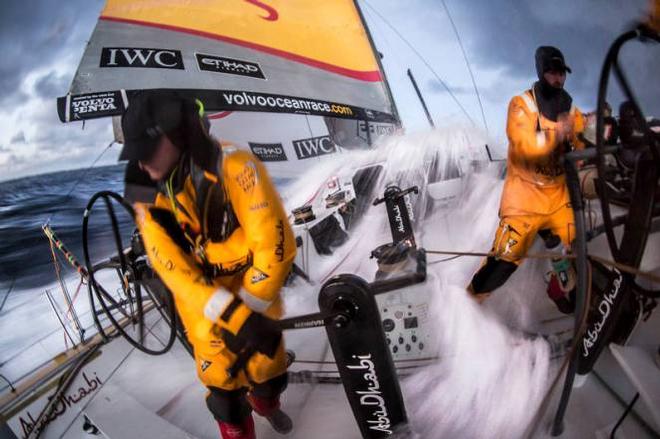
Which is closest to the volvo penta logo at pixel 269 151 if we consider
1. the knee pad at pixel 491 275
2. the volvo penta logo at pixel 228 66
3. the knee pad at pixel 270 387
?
the volvo penta logo at pixel 228 66

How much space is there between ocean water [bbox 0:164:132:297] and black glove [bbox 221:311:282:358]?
1.32ft

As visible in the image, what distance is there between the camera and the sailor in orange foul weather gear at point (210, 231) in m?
0.76

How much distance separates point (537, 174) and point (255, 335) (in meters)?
0.89

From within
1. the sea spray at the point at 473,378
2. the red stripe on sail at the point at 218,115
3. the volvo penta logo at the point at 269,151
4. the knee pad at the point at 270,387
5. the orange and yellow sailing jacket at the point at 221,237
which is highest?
the red stripe on sail at the point at 218,115

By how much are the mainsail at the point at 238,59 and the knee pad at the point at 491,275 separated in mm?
606

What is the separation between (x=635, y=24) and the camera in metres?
0.82

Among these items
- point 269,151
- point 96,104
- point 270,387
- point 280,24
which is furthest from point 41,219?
point 280,24

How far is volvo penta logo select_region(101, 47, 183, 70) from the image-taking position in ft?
3.14

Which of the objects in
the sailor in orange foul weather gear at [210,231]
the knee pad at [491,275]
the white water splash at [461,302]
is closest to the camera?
the sailor in orange foul weather gear at [210,231]

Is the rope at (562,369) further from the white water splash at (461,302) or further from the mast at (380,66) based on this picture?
the mast at (380,66)

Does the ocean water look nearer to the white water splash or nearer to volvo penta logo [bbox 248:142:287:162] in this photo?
volvo penta logo [bbox 248:142:287:162]

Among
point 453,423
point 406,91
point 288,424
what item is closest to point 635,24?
point 406,91

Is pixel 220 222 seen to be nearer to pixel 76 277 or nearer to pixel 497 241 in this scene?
pixel 76 277

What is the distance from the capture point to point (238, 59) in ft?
3.67
